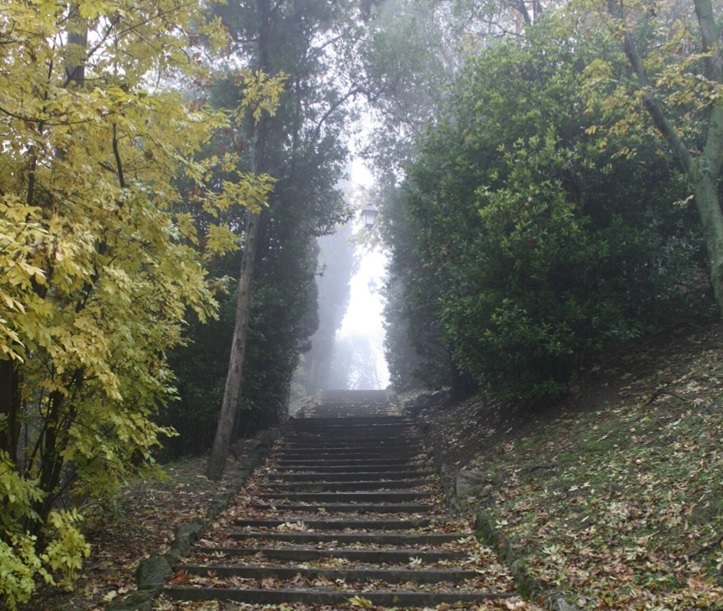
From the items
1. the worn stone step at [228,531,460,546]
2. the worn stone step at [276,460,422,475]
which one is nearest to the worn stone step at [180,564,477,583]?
the worn stone step at [228,531,460,546]

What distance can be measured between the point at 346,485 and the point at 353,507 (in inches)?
49.9

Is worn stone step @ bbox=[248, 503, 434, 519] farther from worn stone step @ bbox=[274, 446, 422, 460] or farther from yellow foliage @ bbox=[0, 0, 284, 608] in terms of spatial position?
yellow foliage @ bbox=[0, 0, 284, 608]

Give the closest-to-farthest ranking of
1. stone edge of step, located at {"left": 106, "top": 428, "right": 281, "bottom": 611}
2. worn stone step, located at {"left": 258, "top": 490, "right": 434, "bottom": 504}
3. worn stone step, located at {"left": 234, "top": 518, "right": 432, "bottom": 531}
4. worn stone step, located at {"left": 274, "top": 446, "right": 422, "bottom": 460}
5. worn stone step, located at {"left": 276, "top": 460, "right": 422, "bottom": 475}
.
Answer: stone edge of step, located at {"left": 106, "top": 428, "right": 281, "bottom": 611}
worn stone step, located at {"left": 234, "top": 518, "right": 432, "bottom": 531}
worn stone step, located at {"left": 258, "top": 490, "right": 434, "bottom": 504}
worn stone step, located at {"left": 276, "top": 460, "right": 422, "bottom": 475}
worn stone step, located at {"left": 274, "top": 446, "right": 422, "bottom": 460}

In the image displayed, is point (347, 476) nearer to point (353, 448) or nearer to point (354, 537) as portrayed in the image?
point (353, 448)

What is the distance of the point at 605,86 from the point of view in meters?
9.66

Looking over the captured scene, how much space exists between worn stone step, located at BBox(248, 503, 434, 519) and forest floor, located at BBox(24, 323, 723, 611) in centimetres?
68

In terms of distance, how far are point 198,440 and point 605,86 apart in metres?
10.1

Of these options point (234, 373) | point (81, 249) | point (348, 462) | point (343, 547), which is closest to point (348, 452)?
point (348, 462)

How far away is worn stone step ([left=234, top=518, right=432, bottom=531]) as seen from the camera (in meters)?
7.88

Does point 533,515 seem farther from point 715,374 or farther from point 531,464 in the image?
point 715,374

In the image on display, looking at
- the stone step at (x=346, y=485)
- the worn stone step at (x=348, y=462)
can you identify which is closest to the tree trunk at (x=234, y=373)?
the stone step at (x=346, y=485)

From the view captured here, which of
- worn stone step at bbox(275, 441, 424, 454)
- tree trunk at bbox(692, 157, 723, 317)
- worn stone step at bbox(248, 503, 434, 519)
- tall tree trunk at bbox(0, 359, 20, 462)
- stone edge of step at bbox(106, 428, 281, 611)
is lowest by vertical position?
worn stone step at bbox(248, 503, 434, 519)

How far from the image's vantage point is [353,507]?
8.83 m

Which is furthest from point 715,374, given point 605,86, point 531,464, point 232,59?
point 232,59
